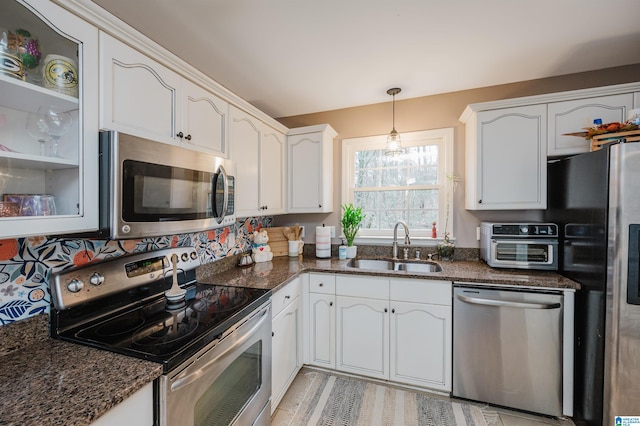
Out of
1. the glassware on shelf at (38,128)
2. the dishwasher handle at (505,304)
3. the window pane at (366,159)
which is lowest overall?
the dishwasher handle at (505,304)

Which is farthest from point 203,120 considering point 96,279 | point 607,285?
point 607,285

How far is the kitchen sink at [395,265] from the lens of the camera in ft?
7.65

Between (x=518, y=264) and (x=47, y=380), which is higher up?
(x=518, y=264)

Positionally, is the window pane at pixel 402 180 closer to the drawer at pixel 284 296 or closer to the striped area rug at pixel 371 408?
the drawer at pixel 284 296

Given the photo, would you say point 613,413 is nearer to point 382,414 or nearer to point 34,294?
point 382,414

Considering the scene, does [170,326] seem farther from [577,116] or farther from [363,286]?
[577,116]

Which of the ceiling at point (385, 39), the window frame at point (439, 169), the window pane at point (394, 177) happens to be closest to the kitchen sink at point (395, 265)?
the window frame at point (439, 169)

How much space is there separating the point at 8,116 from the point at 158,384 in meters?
1.04

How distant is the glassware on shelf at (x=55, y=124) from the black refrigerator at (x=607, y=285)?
2510 mm

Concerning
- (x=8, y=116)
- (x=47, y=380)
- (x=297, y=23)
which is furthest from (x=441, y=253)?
(x=8, y=116)

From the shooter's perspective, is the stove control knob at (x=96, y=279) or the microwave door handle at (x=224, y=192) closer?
the stove control knob at (x=96, y=279)

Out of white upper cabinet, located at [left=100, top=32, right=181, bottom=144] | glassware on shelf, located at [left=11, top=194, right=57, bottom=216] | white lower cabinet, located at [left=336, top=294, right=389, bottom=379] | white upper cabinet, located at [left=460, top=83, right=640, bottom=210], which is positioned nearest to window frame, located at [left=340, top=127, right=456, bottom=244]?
white upper cabinet, located at [left=460, top=83, right=640, bottom=210]

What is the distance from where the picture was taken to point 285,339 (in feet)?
6.08

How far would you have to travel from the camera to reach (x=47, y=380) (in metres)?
0.80
